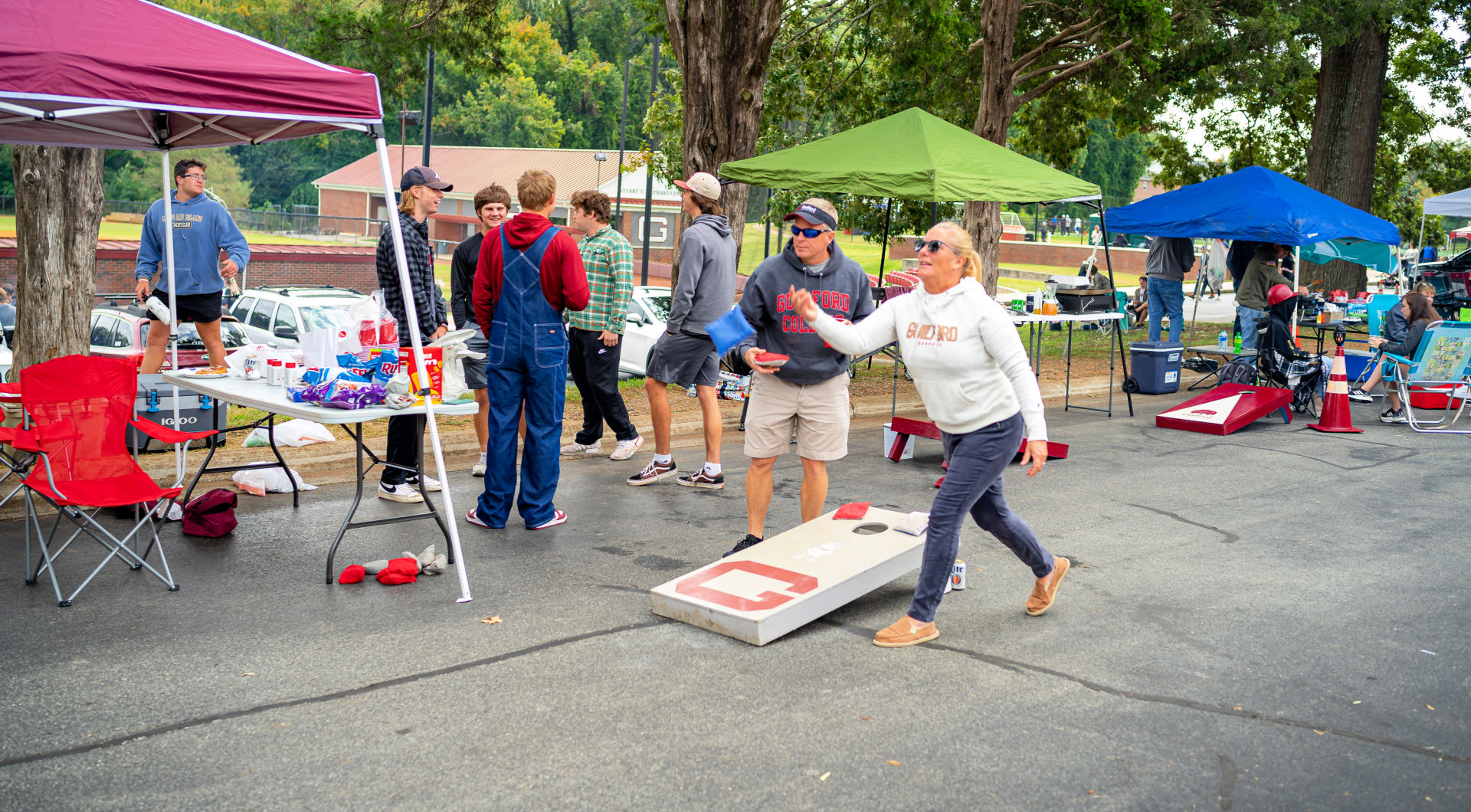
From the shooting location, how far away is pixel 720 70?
39.6 ft

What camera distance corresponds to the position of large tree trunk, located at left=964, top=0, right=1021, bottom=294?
53.9ft

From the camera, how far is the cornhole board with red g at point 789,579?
478cm

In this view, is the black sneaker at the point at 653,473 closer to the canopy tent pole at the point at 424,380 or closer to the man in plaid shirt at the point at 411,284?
the man in plaid shirt at the point at 411,284

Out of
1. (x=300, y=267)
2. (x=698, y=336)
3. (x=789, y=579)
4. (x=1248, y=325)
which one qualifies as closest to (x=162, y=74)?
(x=789, y=579)

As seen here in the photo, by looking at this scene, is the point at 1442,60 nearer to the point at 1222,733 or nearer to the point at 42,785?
the point at 1222,733

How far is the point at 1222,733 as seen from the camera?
396 centimetres

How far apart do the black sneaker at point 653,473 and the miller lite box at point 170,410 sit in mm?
2752

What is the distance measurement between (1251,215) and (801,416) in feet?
30.3

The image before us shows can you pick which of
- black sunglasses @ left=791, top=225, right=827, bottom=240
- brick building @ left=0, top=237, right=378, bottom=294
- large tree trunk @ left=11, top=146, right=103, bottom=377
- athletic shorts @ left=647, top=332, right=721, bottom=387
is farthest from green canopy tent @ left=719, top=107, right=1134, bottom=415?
brick building @ left=0, top=237, right=378, bottom=294

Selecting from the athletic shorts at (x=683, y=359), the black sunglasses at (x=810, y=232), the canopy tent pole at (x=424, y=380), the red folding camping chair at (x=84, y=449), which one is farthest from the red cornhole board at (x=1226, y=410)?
the red folding camping chair at (x=84, y=449)

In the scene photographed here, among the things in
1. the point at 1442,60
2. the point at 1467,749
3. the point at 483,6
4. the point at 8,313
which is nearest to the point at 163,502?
the point at 1467,749

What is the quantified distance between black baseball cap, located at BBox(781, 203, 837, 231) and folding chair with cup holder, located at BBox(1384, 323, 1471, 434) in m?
8.44

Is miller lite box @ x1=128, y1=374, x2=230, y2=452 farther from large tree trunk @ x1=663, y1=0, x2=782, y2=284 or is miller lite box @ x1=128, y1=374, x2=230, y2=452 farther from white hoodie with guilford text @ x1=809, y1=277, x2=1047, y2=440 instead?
large tree trunk @ x1=663, y1=0, x2=782, y2=284

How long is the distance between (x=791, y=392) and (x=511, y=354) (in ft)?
5.38
